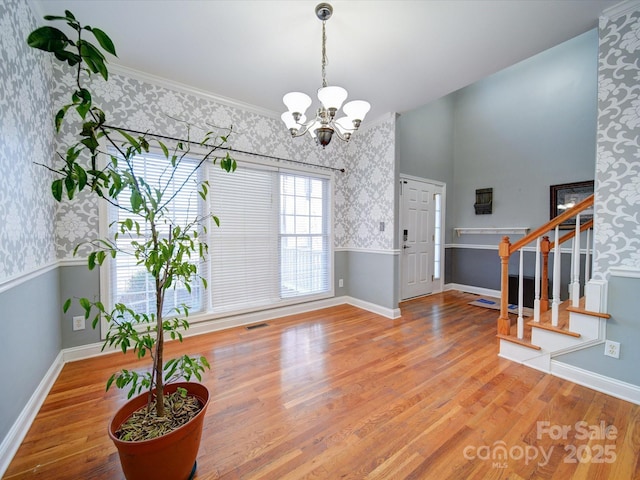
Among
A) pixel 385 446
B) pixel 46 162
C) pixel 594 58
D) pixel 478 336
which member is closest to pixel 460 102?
pixel 594 58

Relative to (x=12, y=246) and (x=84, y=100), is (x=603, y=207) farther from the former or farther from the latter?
(x=12, y=246)

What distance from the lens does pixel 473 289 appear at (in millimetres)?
4875

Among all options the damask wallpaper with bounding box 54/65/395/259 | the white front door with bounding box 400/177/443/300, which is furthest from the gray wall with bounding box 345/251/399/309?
the white front door with bounding box 400/177/443/300

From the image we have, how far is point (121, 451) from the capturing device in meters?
1.06

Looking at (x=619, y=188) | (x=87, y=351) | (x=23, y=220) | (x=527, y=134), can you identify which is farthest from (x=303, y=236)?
(x=527, y=134)

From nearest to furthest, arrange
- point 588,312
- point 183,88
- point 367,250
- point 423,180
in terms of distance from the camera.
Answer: point 588,312
point 183,88
point 367,250
point 423,180

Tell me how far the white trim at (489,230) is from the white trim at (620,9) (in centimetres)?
296

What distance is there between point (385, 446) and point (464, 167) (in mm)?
4955

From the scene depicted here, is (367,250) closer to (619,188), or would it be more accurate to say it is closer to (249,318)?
(249,318)

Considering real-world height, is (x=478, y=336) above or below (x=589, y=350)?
below

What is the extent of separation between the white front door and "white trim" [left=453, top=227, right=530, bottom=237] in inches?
18.8

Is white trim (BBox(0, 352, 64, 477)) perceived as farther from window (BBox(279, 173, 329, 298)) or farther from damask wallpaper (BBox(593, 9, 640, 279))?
damask wallpaper (BBox(593, 9, 640, 279))

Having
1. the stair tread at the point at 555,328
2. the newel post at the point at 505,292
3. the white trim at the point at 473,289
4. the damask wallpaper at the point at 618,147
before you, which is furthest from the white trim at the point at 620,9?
the white trim at the point at 473,289

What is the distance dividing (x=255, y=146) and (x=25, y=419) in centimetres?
298
